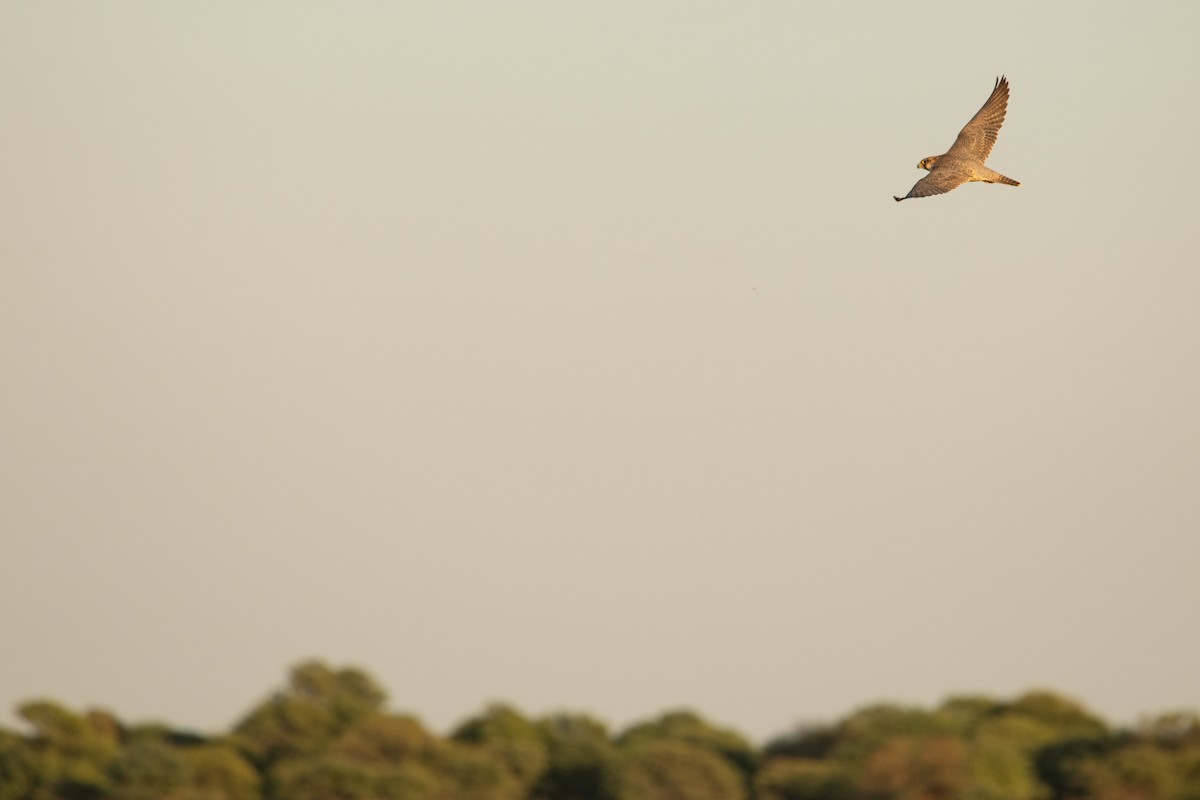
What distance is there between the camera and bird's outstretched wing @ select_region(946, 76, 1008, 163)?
62.9 meters

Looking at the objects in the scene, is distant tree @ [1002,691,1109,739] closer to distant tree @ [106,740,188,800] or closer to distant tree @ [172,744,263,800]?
distant tree @ [172,744,263,800]

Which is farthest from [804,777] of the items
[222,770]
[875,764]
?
[222,770]

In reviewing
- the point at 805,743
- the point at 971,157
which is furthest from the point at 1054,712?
the point at 971,157

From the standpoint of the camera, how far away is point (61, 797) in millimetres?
64750

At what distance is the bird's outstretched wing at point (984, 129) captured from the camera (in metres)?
62.9

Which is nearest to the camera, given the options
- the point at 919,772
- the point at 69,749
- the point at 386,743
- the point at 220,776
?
the point at 919,772

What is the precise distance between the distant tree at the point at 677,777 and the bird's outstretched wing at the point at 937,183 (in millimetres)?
15789

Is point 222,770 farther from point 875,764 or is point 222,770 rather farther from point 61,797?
point 875,764

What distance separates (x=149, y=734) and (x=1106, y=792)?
1132 inches

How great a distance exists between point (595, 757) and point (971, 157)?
19.2m

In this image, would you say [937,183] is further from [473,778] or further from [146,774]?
[146,774]

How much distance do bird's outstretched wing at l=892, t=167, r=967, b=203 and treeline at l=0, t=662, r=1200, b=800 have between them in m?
13.8

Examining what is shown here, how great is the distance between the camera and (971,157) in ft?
205

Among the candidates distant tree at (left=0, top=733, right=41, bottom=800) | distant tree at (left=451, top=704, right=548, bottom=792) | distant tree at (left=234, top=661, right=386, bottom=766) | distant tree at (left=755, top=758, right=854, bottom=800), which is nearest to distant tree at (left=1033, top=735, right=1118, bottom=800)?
distant tree at (left=755, top=758, right=854, bottom=800)
